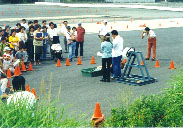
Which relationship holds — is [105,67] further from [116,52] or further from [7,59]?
[7,59]

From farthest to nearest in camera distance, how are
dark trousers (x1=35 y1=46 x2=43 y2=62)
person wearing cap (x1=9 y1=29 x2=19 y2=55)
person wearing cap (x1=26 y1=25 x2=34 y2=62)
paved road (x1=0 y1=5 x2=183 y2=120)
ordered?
person wearing cap (x1=26 y1=25 x2=34 y2=62)
dark trousers (x1=35 y1=46 x2=43 y2=62)
person wearing cap (x1=9 y1=29 x2=19 y2=55)
paved road (x1=0 y1=5 x2=183 y2=120)

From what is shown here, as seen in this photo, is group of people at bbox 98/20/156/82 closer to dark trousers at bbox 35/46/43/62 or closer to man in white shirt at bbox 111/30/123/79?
man in white shirt at bbox 111/30/123/79

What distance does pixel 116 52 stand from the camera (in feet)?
47.8

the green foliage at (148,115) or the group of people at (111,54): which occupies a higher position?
the group of people at (111,54)

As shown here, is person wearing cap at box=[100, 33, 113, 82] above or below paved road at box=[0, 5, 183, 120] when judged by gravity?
above

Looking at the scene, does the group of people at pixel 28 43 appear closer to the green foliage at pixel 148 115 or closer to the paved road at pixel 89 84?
the paved road at pixel 89 84

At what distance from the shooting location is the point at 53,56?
19.7 meters

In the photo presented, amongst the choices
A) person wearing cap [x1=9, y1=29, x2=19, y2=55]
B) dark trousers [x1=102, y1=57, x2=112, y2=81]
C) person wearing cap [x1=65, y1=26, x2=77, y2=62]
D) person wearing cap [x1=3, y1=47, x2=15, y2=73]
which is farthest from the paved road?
person wearing cap [x1=9, y1=29, x2=19, y2=55]

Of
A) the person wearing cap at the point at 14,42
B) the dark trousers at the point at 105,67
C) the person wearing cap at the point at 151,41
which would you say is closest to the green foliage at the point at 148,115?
the dark trousers at the point at 105,67

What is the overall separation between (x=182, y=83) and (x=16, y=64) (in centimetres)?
817

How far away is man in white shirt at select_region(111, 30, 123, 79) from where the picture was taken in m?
14.4

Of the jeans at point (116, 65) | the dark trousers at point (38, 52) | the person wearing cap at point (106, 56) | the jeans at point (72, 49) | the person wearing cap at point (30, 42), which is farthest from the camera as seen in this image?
the jeans at point (72, 49)

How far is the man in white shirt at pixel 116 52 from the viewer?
14.4 metres

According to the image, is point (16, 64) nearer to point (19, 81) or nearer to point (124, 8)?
point (19, 81)
